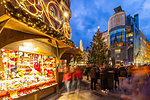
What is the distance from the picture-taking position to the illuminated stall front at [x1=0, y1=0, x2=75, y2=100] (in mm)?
3092

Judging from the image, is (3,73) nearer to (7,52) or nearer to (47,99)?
(7,52)

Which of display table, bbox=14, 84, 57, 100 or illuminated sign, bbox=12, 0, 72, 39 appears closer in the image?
display table, bbox=14, 84, 57, 100

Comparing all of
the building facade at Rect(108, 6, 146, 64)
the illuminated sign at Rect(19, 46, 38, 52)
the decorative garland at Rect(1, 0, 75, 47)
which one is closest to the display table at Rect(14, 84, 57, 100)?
the illuminated sign at Rect(19, 46, 38, 52)

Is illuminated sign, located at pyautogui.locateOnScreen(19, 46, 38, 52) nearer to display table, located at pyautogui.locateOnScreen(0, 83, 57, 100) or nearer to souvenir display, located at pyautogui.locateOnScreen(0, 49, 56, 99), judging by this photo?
souvenir display, located at pyautogui.locateOnScreen(0, 49, 56, 99)

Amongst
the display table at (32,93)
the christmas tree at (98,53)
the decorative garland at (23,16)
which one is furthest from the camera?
the christmas tree at (98,53)

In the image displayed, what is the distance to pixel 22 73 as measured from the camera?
A: 17.8 feet

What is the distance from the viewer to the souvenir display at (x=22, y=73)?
4.20 meters

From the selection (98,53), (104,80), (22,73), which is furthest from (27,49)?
(98,53)

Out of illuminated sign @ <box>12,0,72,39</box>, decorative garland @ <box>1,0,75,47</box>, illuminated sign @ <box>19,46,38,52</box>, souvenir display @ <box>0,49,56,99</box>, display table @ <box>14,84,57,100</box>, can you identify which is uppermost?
illuminated sign @ <box>12,0,72,39</box>

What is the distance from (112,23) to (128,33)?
39.8ft

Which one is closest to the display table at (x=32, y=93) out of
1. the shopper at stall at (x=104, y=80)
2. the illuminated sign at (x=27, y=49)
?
the illuminated sign at (x=27, y=49)

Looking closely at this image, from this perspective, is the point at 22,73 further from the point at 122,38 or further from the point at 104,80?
the point at 122,38

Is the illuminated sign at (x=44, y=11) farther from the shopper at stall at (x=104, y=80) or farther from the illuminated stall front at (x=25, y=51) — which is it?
the shopper at stall at (x=104, y=80)

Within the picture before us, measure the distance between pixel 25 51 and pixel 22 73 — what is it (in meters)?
1.77
